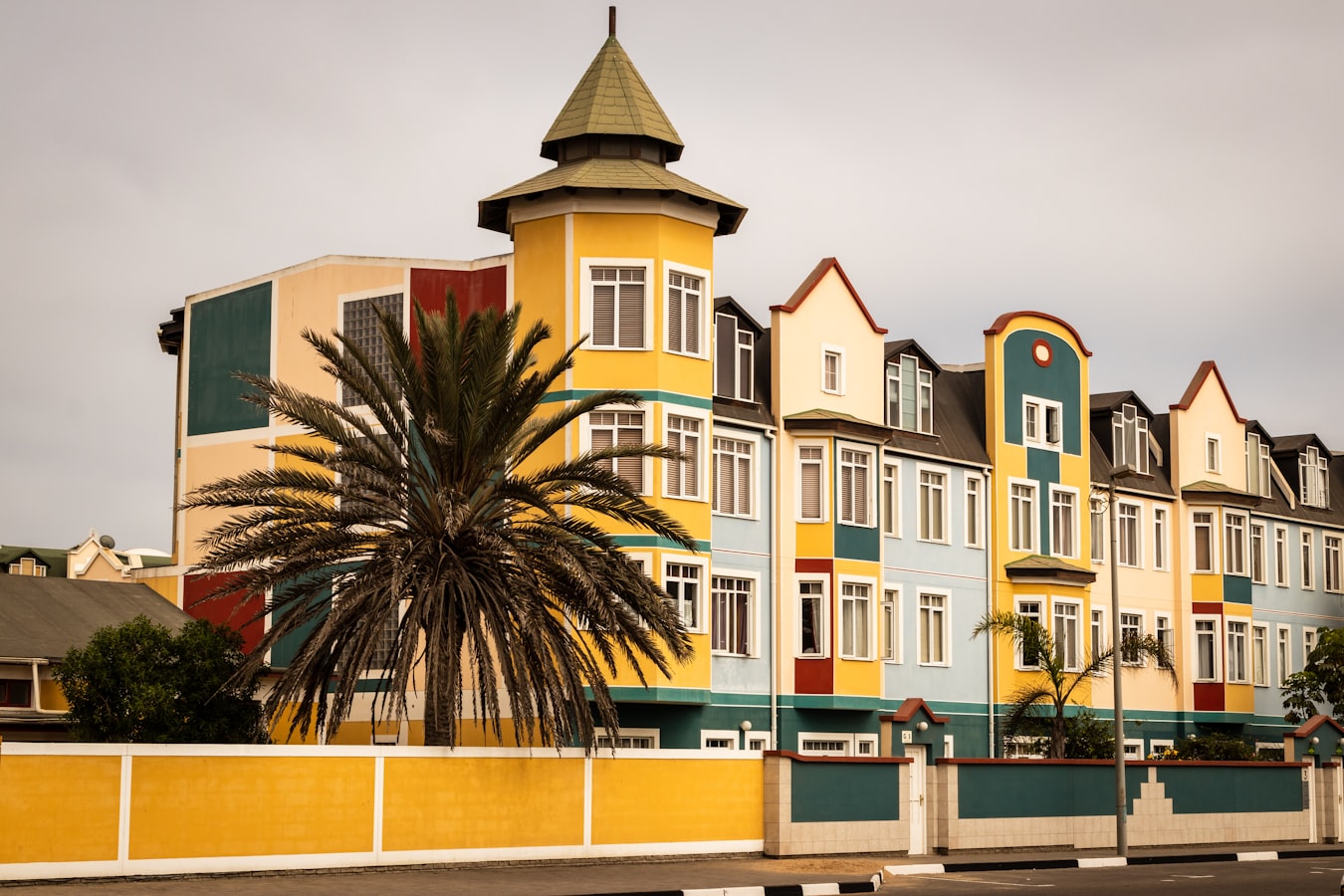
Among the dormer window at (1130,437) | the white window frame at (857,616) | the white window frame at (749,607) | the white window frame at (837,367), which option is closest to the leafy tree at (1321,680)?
the dormer window at (1130,437)

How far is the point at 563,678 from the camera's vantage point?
28984mm

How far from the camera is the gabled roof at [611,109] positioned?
38.7 meters

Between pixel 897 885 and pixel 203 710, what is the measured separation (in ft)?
40.9

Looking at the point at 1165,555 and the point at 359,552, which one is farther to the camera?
the point at 1165,555

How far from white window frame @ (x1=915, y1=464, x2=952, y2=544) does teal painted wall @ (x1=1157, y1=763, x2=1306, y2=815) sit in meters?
9.11

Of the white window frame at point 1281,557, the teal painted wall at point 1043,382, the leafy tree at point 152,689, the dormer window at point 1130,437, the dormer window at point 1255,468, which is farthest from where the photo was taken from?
the white window frame at point 1281,557

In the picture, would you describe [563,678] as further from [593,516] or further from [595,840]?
[593,516]

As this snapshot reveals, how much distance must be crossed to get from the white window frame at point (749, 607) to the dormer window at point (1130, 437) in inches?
668

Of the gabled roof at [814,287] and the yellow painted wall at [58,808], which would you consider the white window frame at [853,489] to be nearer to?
the gabled roof at [814,287]

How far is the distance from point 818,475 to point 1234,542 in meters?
19.2

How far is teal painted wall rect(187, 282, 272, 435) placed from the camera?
43.6m

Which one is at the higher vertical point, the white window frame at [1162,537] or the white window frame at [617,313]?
the white window frame at [617,313]

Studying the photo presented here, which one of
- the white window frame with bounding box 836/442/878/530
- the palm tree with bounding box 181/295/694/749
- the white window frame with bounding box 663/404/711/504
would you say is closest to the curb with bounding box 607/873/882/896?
the palm tree with bounding box 181/295/694/749

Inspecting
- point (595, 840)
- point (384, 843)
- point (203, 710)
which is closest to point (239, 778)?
point (384, 843)
